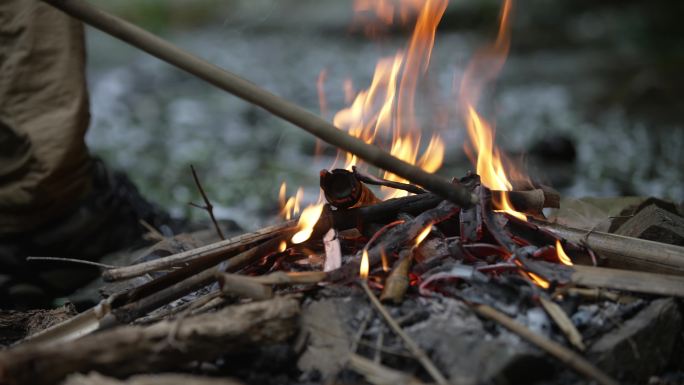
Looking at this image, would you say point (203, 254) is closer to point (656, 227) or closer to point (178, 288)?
point (178, 288)

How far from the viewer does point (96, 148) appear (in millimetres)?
6984

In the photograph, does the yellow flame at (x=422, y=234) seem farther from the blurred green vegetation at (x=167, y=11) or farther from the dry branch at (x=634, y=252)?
the blurred green vegetation at (x=167, y=11)

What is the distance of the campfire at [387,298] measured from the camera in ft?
5.87

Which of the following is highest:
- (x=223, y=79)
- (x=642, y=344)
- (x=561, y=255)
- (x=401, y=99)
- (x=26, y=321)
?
(x=223, y=79)

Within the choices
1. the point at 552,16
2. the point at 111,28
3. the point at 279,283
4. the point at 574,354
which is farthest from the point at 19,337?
the point at 552,16

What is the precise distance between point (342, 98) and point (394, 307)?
22.5 feet

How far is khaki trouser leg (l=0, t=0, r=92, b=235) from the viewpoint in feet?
10.8

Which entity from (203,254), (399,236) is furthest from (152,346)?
(399,236)

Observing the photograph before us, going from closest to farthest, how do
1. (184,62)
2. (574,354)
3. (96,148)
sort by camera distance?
(574,354) → (184,62) → (96,148)

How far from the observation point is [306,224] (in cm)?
242

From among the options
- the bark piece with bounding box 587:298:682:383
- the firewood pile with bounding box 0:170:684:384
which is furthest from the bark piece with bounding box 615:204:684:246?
the bark piece with bounding box 587:298:682:383

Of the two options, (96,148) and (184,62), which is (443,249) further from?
(96,148)

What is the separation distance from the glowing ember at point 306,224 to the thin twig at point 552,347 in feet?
2.30

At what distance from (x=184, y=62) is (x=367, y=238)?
3.14 ft
